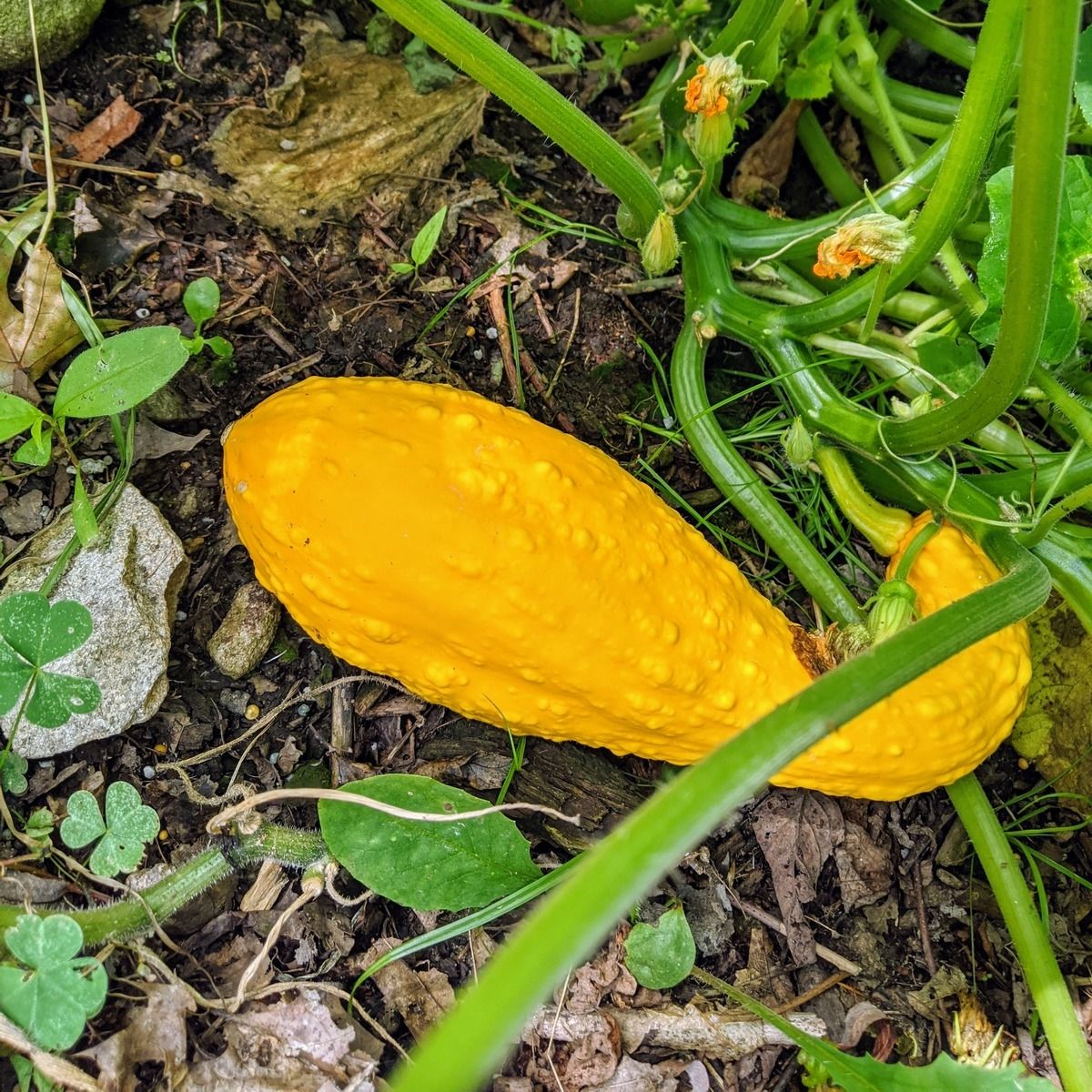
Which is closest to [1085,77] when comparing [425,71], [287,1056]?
[425,71]

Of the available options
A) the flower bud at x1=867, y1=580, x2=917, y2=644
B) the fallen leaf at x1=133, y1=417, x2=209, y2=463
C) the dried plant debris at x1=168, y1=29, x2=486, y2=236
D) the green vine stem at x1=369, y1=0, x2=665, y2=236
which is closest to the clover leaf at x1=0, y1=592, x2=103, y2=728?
the fallen leaf at x1=133, y1=417, x2=209, y2=463

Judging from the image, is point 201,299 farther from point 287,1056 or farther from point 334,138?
point 287,1056

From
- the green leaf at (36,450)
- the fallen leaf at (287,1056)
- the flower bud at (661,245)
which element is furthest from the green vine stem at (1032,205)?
the green leaf at (36,450)

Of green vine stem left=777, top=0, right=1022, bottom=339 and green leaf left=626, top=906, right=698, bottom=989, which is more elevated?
green vine stem left=777, top=0, right=1022, bottom=339

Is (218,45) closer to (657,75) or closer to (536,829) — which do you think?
(657,75)

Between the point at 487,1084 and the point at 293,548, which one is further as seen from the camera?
the point at 487,1084

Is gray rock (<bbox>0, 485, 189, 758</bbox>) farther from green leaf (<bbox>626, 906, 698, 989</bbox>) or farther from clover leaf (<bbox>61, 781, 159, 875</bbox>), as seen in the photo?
green leaf (<bbox>626, 906, 698, 989</bbox>)

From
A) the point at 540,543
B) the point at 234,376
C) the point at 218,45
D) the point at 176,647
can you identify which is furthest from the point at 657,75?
the point at 176,647
